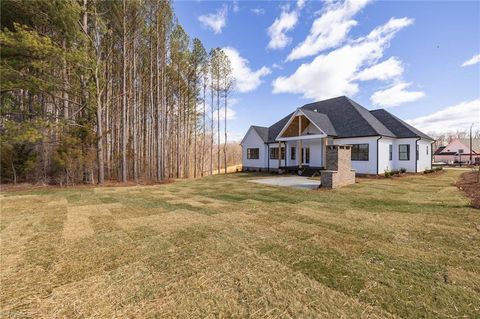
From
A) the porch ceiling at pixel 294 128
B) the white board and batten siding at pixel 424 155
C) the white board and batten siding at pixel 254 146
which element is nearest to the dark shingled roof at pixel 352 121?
the white board and batten siding at pixel 424 155

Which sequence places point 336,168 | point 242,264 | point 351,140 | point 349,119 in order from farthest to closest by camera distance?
point 349,119 → point 351,140 → point 336,168 → point 242,264

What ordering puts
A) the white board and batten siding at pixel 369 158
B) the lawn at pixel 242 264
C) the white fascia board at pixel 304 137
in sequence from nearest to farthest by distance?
1. the lawn at pixel 242 264
2. the white board and batten siding at pixel 369 158
3. the white fascia board at pixel 304 137

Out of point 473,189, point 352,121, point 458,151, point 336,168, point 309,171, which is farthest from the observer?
point 458,151

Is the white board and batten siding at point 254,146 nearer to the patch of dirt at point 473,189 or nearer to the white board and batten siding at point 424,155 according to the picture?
the white board and batten siding at point 424,155

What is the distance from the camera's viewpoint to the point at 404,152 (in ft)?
55.9

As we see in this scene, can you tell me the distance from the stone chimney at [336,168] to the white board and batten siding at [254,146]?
11537 mm

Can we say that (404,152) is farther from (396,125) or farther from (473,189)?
(473,189)

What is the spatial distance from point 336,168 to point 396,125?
11.9 m

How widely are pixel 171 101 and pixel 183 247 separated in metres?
20.2

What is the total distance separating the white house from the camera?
15.8 meters

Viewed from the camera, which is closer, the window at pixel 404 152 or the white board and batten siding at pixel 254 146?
the window at pixel 404 152

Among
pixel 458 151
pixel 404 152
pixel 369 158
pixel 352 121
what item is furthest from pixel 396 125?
pixel 458 151

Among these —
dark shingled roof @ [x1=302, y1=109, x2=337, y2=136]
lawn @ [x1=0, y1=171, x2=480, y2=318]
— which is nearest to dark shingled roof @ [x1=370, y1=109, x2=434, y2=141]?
dark shingled roof @ [x1=302, y1=109, x2=337, y2=136]

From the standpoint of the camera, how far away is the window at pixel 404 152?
16.9m
